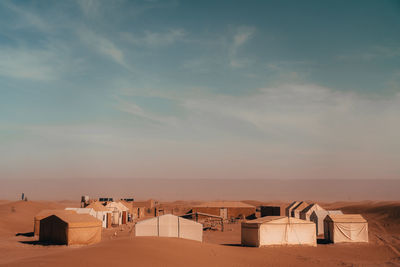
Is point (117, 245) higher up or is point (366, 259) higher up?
point (117, 245)

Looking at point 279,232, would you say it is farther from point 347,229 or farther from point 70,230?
point 70,230

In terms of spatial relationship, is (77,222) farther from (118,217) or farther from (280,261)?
(118,217)

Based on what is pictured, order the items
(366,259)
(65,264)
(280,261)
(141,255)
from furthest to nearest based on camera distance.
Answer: (366,259) < (280,261) < (141,255) < (65,264)

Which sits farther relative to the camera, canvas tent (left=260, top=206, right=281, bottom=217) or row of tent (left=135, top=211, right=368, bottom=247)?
canvas tent (left=260, top=206, right=281, bottom=217)

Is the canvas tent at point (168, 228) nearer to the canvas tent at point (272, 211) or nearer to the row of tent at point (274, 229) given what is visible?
the row of tent at point (274, 229)

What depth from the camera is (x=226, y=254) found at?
23.5 meters

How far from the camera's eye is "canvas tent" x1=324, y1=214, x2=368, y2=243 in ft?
109

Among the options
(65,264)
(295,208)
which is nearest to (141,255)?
(65,264)

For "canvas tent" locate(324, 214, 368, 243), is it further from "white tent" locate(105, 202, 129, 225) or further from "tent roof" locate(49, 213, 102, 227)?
"white tent" locate(105, 202, 129, 225)

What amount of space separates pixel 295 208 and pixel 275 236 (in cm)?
2527

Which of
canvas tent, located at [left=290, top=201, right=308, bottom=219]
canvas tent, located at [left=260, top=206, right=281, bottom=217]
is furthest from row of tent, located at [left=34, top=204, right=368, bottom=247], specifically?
canvas tent, located at [left=260, top=206, right=281, bottom=217]

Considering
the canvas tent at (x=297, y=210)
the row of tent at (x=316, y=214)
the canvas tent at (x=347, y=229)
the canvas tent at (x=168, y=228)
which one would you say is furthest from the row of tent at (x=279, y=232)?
the canvas tent at (x=297, y=210)

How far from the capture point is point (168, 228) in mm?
32781

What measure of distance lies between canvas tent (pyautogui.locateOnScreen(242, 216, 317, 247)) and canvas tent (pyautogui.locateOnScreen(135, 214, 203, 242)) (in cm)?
475
